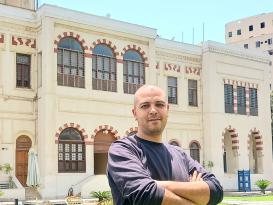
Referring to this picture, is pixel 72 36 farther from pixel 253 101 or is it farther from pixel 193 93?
pixel 253 101

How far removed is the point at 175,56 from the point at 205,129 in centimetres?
451

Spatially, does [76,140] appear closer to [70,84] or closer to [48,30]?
[70,84]

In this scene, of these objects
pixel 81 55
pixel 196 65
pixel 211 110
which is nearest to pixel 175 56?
pixel 196 65

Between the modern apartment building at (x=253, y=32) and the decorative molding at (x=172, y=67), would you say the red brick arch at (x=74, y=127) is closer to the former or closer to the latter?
the decorative molding at (x=172, y=67)

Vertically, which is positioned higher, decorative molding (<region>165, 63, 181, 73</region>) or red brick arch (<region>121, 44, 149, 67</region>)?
red brick arch (<region>121, 44, 149, 67</region>)

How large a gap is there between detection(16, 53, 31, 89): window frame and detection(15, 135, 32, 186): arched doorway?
2341 millimetres

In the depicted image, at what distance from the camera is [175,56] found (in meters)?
27.5

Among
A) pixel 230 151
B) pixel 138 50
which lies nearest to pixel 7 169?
pixel 138 50

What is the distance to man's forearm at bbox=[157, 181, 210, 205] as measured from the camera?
9.45 feet

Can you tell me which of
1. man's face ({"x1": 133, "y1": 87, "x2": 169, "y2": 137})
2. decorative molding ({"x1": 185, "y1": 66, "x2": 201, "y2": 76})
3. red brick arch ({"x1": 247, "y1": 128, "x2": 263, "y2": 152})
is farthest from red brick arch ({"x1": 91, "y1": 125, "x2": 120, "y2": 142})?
man's face ({"x1": 133, "y1": 87, "x2": 169, "y2": 137})

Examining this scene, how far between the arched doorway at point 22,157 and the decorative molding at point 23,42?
4126 millimetres

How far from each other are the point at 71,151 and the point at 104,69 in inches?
173

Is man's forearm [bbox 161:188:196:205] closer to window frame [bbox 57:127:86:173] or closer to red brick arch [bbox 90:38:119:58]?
window frame [bbox 57:127:86:173]

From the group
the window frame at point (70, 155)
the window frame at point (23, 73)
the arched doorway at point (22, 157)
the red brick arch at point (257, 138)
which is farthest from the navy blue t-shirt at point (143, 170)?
the red brick arch at point (257, 138)
